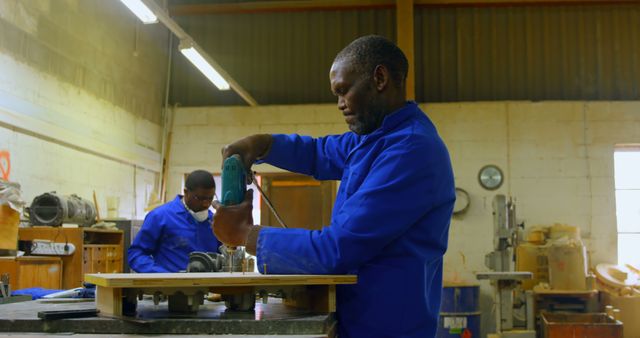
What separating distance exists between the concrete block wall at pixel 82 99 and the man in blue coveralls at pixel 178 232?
2.20 meters

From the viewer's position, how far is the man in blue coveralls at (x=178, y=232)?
423 cm

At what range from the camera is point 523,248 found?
26.9ft

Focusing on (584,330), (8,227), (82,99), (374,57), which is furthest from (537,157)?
(374,57)

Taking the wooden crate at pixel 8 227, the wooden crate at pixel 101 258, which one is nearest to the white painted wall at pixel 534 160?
the wooden crate at pixel 101 258

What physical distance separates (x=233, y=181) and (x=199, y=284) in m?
0.35

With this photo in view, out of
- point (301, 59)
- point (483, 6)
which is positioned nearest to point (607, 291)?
point (483, 6)

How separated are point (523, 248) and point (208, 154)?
447 centimetres

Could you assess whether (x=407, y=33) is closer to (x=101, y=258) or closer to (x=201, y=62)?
(x=201, y=62)

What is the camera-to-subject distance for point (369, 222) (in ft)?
5.10

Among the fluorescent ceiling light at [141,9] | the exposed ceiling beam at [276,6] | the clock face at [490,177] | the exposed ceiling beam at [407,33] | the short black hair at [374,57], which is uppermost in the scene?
the exposed ceiling beam at [276,6]

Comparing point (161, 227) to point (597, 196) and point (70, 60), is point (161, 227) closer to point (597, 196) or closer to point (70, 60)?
point (70, 60)

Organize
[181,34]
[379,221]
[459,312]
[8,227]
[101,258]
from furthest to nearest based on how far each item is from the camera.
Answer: [459,312]
[181,34]
[101,258]
[8,227]
[379,221]

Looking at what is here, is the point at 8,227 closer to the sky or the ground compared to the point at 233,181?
closer to the ground

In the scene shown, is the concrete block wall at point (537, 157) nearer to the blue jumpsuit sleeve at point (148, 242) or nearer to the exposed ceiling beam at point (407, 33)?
the exposed ceiling beam at point (407, 33)
